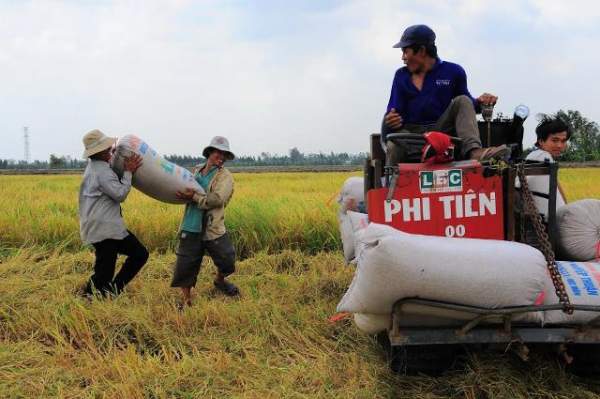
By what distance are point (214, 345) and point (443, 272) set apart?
1643mm

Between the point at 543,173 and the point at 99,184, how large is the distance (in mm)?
2976

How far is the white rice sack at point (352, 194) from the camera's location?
13.1 ft

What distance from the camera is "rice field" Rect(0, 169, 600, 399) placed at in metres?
2.61

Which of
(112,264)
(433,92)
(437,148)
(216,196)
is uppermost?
(433,92)

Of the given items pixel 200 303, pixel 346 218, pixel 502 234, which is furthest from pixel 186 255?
pixel 502 234

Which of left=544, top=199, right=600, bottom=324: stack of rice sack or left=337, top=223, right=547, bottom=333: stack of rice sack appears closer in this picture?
left=337, top=223, right=547, bottom=333: stack of rice sack

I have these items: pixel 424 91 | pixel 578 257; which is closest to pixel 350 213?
pixel 424 91

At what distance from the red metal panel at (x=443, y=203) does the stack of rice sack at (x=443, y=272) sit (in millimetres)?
210

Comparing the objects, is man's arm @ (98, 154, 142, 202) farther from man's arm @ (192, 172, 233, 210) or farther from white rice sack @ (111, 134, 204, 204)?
man's arm @ (192, 172, 233, 210)

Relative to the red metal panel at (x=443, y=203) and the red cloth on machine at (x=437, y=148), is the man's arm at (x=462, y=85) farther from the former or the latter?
the red metal panel at (x=443, y=203)

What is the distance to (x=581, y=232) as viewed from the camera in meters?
2.66

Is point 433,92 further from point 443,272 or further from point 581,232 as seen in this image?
point 443,272

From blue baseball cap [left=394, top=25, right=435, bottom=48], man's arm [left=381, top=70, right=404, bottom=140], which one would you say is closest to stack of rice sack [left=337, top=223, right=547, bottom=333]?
man's arm [left=381, top=70, right=404, bottom=140]

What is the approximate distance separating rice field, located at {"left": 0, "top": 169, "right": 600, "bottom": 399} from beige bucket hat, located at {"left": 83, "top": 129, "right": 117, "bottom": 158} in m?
1.09
